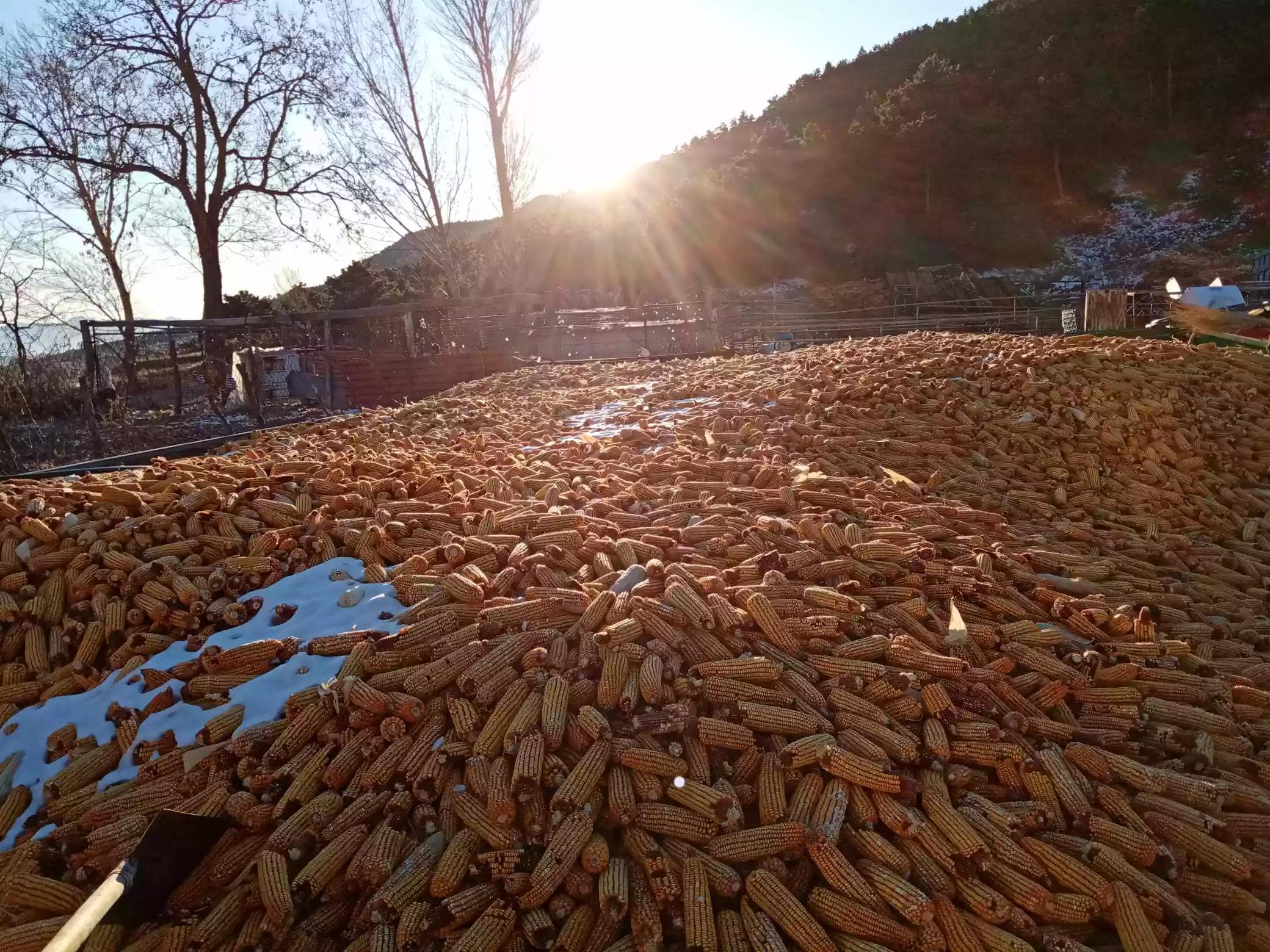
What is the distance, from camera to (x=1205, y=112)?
45.6 metres

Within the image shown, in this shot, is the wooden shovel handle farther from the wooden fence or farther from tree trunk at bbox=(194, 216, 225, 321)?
tree trunk at bbox=(194, 216, 225, 321)

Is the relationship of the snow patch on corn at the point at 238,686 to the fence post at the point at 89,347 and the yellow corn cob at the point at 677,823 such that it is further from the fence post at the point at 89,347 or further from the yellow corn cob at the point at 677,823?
the fence post at the point at 89,347

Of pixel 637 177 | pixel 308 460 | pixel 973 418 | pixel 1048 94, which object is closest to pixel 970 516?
pixel 973 418

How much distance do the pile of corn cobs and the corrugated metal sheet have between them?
1152cm

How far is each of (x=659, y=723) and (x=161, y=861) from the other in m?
1.85

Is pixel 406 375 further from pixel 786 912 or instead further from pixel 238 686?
pixel 786 912

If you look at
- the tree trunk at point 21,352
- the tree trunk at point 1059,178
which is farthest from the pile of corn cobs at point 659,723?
the tree trunk at point 1059,178

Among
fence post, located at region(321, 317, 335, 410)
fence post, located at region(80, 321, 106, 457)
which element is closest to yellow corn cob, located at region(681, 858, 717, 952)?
fence post, located at region(80, 321, 106, 457)

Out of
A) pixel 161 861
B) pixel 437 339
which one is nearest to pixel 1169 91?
pixel 437 339

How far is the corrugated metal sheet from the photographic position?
17047 mm

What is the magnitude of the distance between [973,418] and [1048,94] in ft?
174

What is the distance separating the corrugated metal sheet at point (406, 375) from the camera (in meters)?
17.0

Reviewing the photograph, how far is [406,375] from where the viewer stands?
672 inches

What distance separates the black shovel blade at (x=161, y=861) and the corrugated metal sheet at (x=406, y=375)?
1483cm
